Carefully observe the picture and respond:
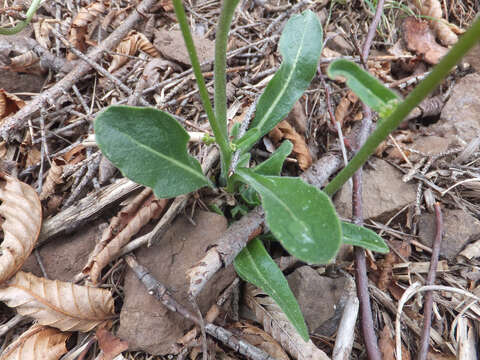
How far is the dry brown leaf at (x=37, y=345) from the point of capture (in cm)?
116

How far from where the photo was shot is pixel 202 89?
40.6 inches

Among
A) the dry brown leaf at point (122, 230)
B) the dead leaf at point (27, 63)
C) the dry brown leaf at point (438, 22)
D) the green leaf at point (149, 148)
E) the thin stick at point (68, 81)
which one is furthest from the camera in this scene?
the dry brown leaf at point (438, 22)

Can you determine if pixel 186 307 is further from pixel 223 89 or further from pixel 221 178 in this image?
pixel 223 89

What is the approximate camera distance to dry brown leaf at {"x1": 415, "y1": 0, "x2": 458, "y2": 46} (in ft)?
7.15

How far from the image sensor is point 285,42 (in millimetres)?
1375

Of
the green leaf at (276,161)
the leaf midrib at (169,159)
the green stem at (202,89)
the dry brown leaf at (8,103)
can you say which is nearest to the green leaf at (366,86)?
the green stem at (202,89)

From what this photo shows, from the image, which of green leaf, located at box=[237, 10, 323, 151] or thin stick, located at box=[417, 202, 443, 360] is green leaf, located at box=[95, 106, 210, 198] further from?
thin stick, located at box=[417, 202, 443, 360]

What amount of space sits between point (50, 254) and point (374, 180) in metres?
1.40

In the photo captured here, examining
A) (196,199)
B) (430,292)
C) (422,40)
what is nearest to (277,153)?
(196,199)

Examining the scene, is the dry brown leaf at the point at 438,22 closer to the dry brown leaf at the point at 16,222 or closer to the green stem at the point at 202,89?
the green stem at the point at 202,89

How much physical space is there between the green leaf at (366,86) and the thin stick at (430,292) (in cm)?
81

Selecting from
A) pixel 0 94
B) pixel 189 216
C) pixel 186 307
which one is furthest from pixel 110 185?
pixel 0 94

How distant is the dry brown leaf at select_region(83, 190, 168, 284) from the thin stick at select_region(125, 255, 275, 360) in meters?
0.10

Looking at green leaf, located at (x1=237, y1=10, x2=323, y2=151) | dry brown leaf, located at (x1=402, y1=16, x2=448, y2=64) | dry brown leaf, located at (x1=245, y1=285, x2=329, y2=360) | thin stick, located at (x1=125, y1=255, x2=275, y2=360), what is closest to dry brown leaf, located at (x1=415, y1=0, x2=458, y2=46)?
dry brown leaf, located at (x1=402, y1=16, x2=448, y2=64)
